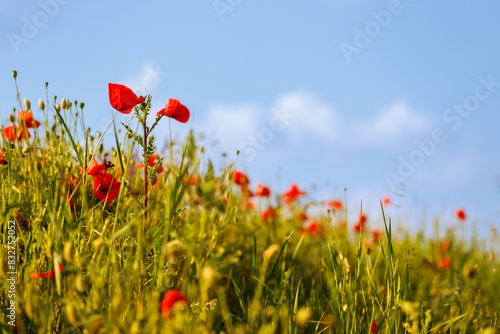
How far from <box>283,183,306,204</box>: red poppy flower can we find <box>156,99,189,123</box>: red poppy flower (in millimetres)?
2280

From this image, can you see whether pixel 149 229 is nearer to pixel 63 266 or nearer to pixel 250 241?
pixel 63 266

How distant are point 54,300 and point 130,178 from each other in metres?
0.92

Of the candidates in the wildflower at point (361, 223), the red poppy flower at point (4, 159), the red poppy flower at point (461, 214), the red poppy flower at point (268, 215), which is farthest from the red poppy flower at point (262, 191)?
the red poppy flower at point (461, 214)

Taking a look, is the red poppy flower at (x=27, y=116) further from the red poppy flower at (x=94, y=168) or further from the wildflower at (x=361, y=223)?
the wildflower at (x=361, y=223)

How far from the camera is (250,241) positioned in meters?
3.08

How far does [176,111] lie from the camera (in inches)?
79.7

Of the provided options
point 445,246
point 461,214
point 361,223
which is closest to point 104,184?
point 361,223

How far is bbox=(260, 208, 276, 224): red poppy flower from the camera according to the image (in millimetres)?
3733

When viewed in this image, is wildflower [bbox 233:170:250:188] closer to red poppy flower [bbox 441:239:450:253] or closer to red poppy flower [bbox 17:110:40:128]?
red poppy flower [bbox 17:110:40:128]

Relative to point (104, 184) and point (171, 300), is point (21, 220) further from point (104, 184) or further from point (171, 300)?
Result: point (171, 300)

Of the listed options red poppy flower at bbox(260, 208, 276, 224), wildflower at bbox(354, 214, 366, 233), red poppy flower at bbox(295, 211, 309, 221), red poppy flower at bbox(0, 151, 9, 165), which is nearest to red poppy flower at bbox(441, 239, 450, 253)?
wildflower at bbox(354, 214, 366, 233)

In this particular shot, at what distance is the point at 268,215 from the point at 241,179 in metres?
0.51

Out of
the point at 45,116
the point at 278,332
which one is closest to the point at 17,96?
the point at 45,116

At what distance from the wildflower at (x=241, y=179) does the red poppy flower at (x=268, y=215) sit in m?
0.31
